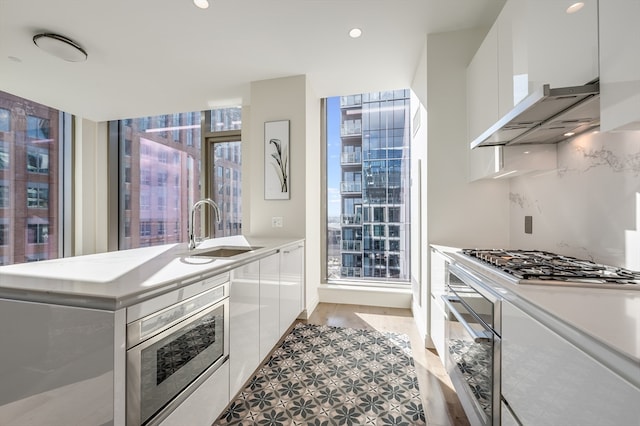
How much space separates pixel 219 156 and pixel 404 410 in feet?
12.2

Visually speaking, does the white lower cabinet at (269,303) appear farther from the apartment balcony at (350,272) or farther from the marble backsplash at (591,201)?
the marble backsplash at (591,201)

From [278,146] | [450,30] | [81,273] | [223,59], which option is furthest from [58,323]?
Answer: [450,30]

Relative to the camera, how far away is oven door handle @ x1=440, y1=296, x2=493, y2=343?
1.10 meters

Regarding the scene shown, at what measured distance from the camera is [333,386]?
174 centimetres

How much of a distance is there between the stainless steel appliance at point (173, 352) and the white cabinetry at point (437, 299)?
1408 mm

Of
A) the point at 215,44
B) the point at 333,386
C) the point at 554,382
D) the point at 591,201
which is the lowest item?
the point at 333,386

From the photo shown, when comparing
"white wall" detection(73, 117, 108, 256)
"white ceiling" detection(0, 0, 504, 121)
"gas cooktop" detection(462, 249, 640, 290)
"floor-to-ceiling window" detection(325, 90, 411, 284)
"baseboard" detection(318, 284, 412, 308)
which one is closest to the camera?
"gas cooktop" detection(462, 249, 640, 290)

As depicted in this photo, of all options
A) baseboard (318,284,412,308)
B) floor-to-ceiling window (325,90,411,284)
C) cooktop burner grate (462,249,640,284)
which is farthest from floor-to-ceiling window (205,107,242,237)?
cooktop burner grate (462,249,640,284)

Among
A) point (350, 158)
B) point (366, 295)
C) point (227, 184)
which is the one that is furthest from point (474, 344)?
point (227, 184)

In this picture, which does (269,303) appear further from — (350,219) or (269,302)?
(350,219)

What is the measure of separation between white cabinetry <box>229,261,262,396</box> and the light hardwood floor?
108 cm

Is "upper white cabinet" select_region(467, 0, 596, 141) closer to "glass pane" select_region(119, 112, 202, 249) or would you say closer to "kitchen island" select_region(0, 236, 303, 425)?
"kitchen island" select_region(0, 236, 303, 425)

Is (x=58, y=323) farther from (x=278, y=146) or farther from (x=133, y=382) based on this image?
(x=278, y=146)

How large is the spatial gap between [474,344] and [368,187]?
2365 mm
